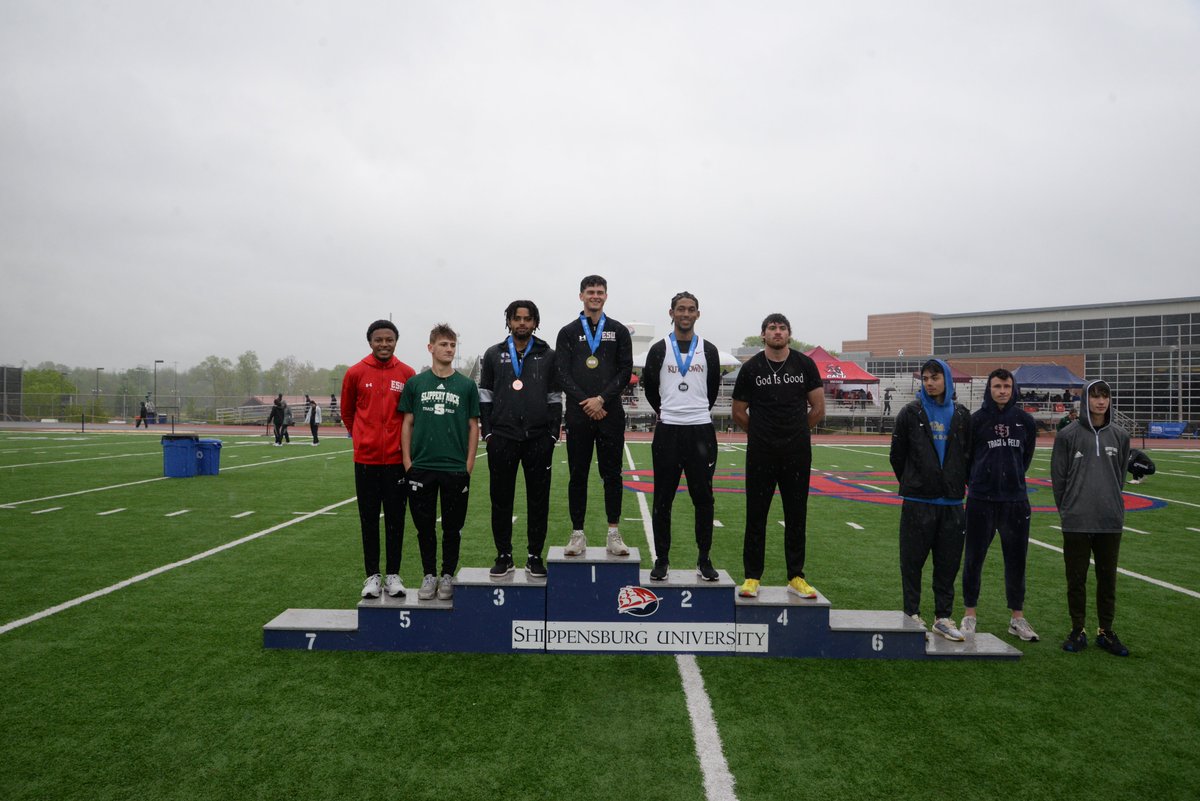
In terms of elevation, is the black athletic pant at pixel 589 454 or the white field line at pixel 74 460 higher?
the black athletic pant at pixel 589 454

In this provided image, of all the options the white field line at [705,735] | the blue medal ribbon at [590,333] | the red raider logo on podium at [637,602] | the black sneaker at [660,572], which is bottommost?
the white field line at [705,735]

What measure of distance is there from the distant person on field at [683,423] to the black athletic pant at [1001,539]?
2111 millimetres

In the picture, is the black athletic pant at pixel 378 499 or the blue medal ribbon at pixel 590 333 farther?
the black athletic pant at pixel 378 499

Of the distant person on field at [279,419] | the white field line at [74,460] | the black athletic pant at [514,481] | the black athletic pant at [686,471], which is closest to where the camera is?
the black athletic pant at [686,471]

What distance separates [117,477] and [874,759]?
15.4 metres

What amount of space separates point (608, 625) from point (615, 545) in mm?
558

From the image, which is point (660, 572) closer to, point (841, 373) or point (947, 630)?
point (947, 630)

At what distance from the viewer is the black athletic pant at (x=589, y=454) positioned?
472cm

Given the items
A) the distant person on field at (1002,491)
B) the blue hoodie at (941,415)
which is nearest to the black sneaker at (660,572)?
the blue hoodie at (941,415)

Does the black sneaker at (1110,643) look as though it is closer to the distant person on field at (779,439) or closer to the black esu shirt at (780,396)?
the distant person on field at (779,439)

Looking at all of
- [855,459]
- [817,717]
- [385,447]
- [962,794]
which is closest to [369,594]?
[385,447]

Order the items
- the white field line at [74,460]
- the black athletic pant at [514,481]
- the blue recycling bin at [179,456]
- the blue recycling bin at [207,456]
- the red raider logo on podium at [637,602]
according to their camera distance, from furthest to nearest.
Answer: the white field line at [74,460] → the blue recycling bin at [207,456] → the blue recycling bin at [179,456] → the black athletic pant at [514,481] → the red raider logo on podium at [637,602]

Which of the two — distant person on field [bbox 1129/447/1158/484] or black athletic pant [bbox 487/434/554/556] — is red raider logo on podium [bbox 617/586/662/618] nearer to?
black athletic pant [bbox 487/434/554/556]

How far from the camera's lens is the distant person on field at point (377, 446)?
4.89m
